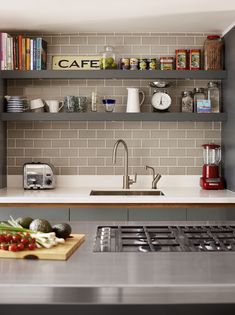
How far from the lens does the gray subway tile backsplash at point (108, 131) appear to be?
199 inches

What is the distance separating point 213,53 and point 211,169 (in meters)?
1.03

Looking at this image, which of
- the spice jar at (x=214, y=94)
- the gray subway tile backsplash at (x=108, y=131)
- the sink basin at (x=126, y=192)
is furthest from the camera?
the gray subway tile backsplash at (x=108, y=131)

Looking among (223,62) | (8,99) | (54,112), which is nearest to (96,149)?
(54,112)

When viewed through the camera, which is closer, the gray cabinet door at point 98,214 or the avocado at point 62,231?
the avocado at point 62,231

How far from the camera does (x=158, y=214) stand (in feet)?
13.8

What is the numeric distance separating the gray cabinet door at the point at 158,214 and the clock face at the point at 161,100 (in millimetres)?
1070

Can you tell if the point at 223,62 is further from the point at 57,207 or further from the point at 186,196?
the point at 57,207

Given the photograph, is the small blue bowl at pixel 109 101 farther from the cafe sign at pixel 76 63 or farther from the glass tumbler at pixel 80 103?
the cafe sign at pixel 76 63

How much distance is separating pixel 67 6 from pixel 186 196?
1721 millimetres

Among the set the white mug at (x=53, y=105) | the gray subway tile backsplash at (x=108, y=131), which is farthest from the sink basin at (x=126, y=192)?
the white mug at (x=53, y=105)

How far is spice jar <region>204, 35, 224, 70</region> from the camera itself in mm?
4836

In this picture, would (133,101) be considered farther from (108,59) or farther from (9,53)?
(9,53)

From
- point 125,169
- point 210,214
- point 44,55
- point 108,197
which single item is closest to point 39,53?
point 44,55

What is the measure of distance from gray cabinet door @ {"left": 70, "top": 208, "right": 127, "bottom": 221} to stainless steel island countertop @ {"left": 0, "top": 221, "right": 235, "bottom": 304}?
7.68 feet
